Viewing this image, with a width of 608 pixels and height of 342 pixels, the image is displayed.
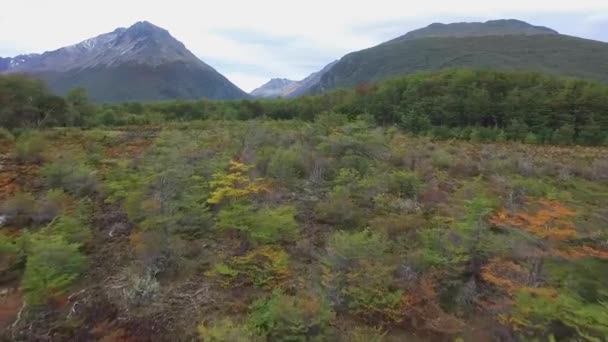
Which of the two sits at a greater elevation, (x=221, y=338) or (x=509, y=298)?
(x=221, y=338)

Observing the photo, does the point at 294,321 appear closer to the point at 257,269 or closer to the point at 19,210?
the point at 257,269

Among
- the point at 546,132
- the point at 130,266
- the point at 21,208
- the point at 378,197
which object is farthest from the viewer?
the point at 546,132

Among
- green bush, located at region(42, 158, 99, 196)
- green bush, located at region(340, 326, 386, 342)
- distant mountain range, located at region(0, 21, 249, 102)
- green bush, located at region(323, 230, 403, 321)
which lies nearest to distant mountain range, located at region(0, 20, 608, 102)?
distant mountain range, located at region(0, 21, 249, 102)

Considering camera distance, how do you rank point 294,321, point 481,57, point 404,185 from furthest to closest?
1. point 481,57
2. point 404,185
3. point 294,321

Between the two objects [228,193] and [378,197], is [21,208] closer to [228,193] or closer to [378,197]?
[228,193]

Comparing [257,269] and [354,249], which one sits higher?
[354,249]

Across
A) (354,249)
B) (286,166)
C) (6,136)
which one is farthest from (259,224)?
(6,136)

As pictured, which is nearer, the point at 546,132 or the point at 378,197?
the point at 378,197

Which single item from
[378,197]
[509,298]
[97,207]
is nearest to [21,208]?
[97,207]
